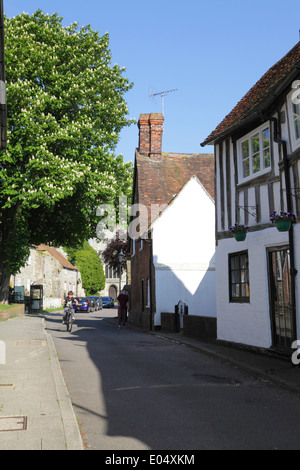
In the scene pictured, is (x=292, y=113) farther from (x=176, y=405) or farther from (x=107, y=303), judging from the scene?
(x=107, y=303)

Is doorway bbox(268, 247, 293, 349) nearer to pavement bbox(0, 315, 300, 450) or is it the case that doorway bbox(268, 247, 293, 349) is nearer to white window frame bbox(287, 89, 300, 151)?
pavement bbox(0, 315, 300, 450)

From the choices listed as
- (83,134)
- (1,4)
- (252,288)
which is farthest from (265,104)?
(83,134)

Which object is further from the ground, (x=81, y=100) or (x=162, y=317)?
(x=81, y=100)

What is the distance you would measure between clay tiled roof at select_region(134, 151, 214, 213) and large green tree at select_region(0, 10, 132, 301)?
46.3 inches

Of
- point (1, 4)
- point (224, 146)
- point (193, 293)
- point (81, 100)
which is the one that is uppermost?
point (81, 100)

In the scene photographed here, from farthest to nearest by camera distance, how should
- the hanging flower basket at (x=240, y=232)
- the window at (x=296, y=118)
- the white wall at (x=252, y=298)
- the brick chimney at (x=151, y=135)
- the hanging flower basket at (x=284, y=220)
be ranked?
the brick chimney at (x=151, y=135), the hanging flower basket at (x=240, y=232), the white wall at (x=252, y=298), the window at (x=296, y=118), the hanging flower basket at (x=284, y=220)

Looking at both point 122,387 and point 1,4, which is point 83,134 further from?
point 122,387

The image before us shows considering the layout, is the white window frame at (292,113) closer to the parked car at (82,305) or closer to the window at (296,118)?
the window at (296,118)

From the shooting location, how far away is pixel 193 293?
24.5 m

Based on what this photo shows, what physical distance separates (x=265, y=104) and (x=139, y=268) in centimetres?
1779

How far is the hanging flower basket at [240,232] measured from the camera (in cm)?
1286

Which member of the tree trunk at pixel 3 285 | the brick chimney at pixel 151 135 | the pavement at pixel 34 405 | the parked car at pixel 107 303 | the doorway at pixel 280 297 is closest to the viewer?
the pavement at pixel 34 405

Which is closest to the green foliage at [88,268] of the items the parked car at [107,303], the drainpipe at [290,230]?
the parked car at [107,303]

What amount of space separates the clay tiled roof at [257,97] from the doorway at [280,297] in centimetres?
371
